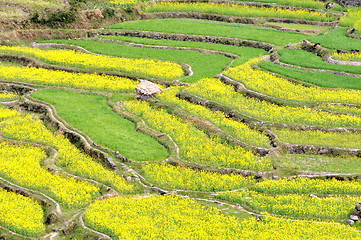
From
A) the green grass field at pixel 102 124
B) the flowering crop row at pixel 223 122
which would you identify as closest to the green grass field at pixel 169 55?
the flowering crop row at pixel 223 122

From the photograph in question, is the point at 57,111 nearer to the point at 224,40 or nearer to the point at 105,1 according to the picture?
the point at 224,40

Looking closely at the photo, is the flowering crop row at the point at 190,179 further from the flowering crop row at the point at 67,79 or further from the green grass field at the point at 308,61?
the green grass field at the point at 308,61

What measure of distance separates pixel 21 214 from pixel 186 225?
7750 millimetres

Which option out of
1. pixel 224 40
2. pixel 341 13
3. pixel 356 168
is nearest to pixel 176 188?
pixel 356 168

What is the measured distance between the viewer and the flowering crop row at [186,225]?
23.0 metres

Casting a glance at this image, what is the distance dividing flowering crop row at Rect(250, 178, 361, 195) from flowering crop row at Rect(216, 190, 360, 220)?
481mm

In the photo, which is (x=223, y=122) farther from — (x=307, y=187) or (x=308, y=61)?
(x=308, y=61)

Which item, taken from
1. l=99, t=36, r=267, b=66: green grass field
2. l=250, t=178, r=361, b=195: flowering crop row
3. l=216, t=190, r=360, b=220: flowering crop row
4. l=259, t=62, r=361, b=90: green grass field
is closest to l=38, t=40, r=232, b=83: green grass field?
l=99, t=36, r=267, b=66: green grass field

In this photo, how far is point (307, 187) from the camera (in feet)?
93.1

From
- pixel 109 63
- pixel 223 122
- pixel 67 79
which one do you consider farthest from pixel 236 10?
pixel 223 122

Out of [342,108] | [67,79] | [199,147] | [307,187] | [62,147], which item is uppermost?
[342,108]

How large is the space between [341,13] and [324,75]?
23559 mm

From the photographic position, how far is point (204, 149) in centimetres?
3216

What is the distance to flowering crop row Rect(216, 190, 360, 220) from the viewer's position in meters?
25.5
